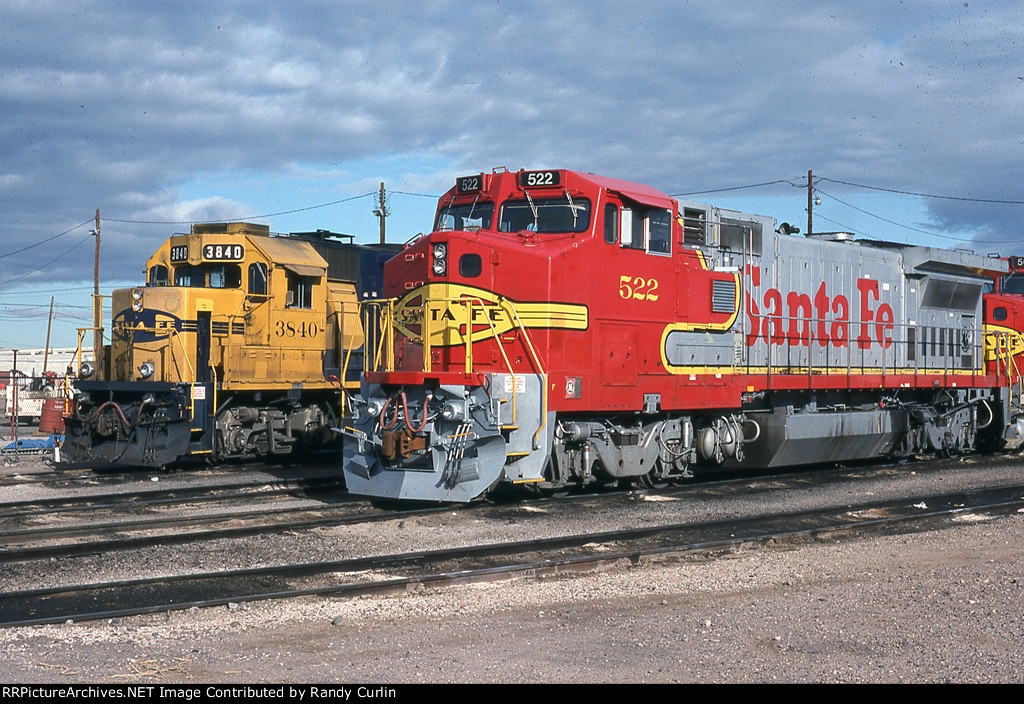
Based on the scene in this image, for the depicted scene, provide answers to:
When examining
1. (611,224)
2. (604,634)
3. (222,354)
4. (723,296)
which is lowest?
(604,634)

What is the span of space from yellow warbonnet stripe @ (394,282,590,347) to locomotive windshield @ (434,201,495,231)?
118cm

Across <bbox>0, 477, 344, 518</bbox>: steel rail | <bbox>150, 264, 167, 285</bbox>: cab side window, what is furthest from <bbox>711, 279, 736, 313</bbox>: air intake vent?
<bbox>150, 264, 167, 285</bbox>: cab side window

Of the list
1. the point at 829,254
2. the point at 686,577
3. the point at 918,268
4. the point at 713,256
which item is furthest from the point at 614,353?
the point at 918,268

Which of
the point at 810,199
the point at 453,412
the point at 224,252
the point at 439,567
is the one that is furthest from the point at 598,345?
the point at 810,199

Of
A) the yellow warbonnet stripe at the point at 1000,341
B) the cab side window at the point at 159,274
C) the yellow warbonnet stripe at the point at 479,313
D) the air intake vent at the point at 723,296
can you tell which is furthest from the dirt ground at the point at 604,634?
the yellow warbonnet stripe at the point at 1000,341

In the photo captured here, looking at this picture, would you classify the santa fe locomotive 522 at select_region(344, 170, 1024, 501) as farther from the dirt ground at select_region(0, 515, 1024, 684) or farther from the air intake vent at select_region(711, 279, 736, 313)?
the dirt ground at select_region(0, 515, 1024, 684)

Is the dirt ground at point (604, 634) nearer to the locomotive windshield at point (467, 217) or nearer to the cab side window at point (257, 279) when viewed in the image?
the locomotive windshield at point (467, 217)

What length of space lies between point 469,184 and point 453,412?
3199 mm

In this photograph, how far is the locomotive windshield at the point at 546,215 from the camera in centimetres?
1210

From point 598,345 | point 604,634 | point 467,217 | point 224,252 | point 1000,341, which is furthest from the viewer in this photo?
point 1000,341

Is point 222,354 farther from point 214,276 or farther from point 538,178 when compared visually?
point 538,178

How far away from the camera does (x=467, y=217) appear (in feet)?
42.3

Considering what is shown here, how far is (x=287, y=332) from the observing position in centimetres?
1736
